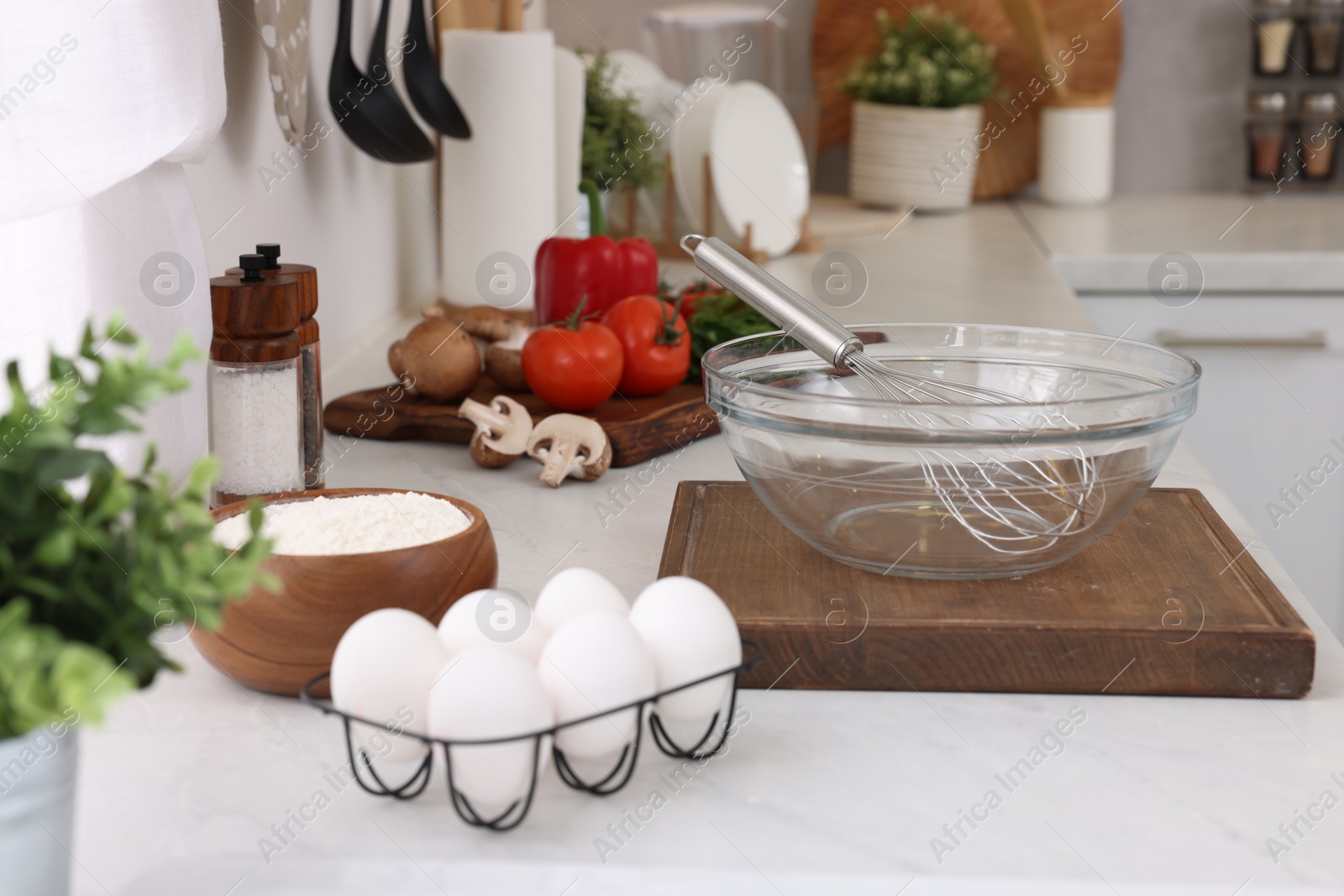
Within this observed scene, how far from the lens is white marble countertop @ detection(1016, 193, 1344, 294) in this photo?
Result: 1.67 metres

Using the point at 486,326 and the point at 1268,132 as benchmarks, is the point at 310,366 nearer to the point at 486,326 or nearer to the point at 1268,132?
the point at 486,326

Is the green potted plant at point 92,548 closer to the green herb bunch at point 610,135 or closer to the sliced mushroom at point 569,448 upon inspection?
the sliced mushroom at point 569,448

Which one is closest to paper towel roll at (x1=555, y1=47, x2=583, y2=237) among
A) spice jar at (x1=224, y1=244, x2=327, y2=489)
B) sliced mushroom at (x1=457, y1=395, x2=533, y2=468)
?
sliced mushroom at (x1=457, y1=395, x2=533, y2=468)

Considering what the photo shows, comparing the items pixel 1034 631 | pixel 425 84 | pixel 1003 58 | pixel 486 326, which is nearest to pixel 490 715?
pixel 1034 631

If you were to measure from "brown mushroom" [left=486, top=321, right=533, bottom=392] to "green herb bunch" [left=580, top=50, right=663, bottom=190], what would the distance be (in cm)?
64

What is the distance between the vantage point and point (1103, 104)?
227 cm

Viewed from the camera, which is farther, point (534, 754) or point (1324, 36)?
point (1324, 36)

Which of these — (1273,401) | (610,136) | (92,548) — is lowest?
(1273,401)

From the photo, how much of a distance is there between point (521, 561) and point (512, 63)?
789 millimetres

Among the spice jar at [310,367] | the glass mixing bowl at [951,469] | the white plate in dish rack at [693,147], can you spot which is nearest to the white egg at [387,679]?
the glass mixing bowl at [951,469]

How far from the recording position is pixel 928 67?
212cm

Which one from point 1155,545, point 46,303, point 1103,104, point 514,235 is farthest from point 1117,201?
point 46,303

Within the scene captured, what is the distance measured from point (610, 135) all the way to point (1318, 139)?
1.39 meters

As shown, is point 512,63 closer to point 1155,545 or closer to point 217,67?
point 217,67
